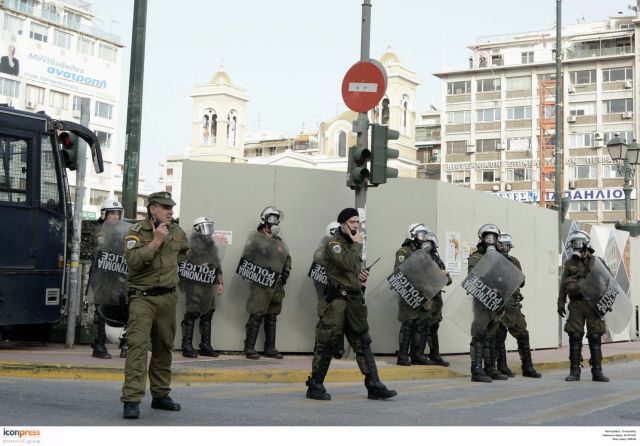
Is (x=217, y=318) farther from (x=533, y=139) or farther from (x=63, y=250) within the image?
A: (x=533, y=139)

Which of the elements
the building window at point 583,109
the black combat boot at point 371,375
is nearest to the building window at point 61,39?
the building window at point 583,109

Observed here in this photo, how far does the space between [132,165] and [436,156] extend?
96.1m

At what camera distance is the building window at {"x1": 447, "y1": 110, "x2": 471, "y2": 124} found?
306 ft

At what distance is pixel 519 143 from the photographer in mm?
89500

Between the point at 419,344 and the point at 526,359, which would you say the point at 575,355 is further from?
the point at 419,344

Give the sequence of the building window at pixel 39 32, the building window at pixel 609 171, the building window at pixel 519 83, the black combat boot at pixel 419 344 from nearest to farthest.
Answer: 1. the black combat boot at pixel 419 344
2. the building window at pixel 39 32
3. the building window at pixel 609 171
4. the building window at pixel 519 83

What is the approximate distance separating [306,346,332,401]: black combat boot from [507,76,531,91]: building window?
83.6 metres

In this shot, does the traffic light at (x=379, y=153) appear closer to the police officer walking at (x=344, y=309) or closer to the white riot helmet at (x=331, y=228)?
the white riot helmet at (x=331, y=228)

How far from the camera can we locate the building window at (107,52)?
8650 cm

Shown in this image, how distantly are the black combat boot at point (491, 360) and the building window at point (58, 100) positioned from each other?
7515 centimetres

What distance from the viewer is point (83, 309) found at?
1336 cm

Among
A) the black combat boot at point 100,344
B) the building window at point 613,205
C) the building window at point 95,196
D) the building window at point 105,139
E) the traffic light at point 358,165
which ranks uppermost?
the building window at point 105,139

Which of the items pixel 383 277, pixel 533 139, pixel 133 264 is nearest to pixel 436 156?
pixel 533 139

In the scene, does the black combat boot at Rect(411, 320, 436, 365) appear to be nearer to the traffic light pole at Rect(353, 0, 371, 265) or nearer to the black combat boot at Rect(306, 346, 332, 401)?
the traffic light pole at Rect(353, 0, 371, 265)
